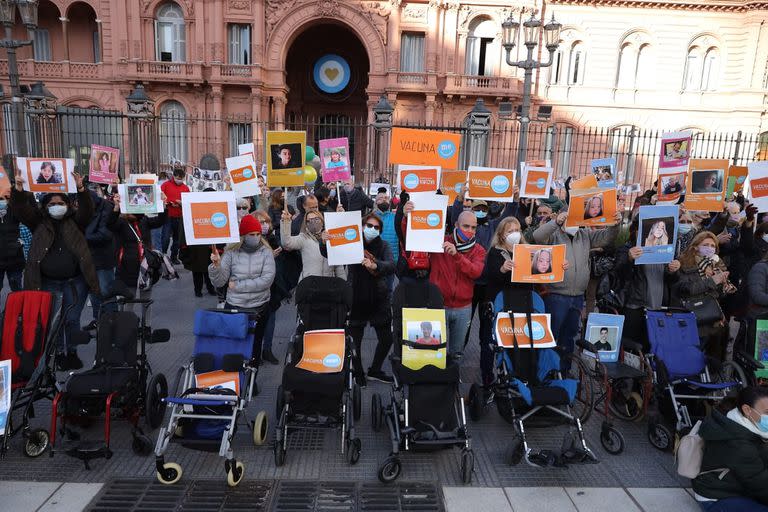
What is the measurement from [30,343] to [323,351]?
288cm

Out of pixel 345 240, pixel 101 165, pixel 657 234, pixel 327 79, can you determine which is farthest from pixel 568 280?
pixel 327 79

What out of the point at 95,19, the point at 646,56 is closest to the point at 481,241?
the point at 646,56

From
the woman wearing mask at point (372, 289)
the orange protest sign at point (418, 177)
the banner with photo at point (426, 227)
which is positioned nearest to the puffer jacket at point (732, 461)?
the banner with photo at point (426, 227)

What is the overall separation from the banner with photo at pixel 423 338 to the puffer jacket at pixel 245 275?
1.79 meters

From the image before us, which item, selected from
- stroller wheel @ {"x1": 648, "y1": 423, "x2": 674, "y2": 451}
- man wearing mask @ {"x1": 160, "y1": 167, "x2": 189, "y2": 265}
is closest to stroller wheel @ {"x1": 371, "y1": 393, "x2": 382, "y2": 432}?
stroller wheel @ {"x1": 648, "y1": 423, "x2": 674, "y2": 451}

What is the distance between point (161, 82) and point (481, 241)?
Result: 22.7 m

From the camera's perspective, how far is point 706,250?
18.8 feet

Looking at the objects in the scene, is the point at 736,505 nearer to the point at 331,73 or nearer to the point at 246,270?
the point at 246,270

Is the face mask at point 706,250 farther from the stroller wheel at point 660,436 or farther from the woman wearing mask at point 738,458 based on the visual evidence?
the woman wearing mask at point 738,458

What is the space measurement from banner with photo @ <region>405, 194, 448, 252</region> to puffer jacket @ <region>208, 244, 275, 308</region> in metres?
1.71

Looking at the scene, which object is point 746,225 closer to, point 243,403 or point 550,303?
point 550,303

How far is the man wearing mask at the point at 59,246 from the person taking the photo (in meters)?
6.03

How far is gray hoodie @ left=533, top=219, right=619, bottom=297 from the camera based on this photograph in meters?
5.83

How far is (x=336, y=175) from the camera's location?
800 cm
